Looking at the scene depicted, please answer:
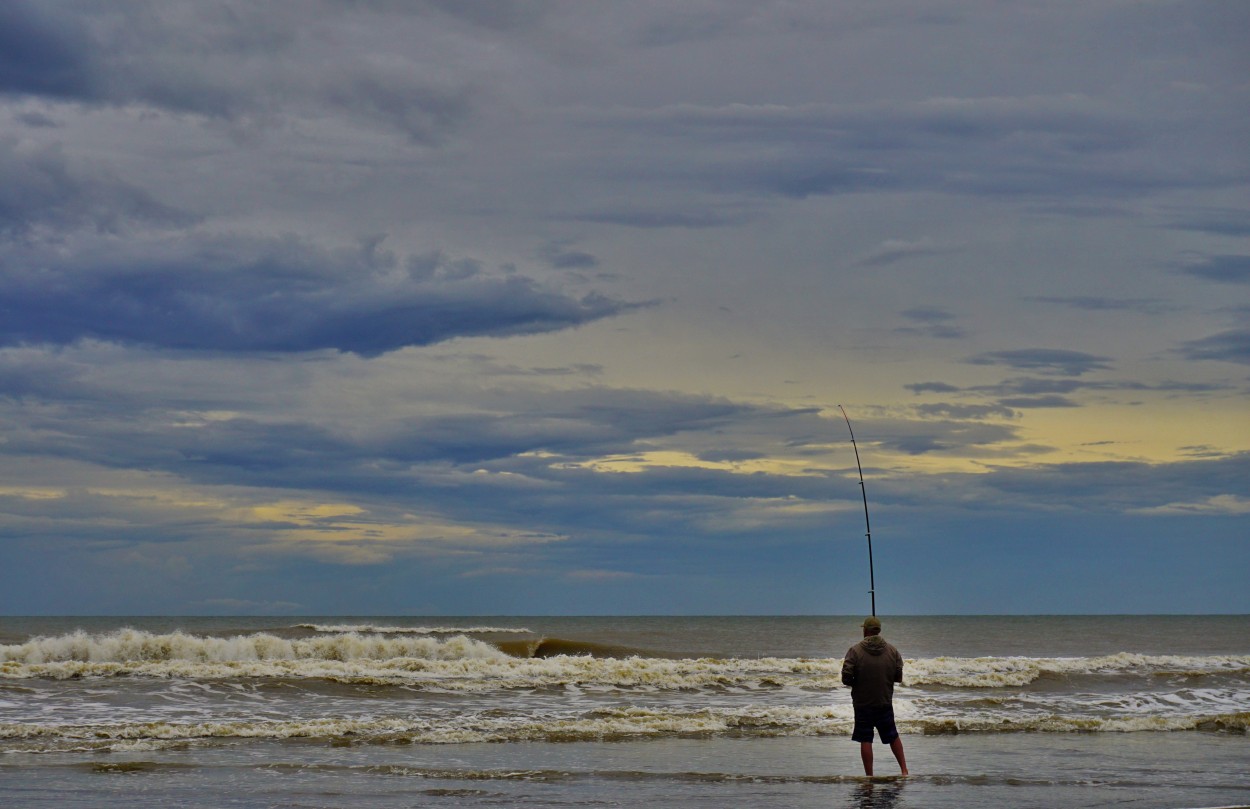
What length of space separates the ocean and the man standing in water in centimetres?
45

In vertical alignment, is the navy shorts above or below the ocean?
above

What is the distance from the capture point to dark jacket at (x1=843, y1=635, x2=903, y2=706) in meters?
11.6

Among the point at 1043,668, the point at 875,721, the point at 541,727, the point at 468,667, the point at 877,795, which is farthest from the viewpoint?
the point at 1043,668

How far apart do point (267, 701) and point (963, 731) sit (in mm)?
12279

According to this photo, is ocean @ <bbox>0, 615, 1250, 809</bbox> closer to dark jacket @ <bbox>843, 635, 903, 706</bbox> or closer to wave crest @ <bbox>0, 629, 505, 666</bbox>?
wave crest @ <bbox>0, 629, 505, 666</bbox>

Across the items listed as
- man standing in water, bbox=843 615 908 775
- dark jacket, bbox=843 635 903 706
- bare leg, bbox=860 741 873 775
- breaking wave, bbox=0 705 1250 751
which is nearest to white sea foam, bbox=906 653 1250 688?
breaking wave, bbox=0 705 1250 751

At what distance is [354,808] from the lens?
400 inches

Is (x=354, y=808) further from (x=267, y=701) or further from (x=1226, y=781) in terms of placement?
(x=267, y=701)

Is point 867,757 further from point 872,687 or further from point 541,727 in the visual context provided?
point 541,727

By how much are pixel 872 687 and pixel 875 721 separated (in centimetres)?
36

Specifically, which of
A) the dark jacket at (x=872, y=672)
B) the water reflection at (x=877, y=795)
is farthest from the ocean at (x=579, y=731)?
the dark jacket at (x=872, y=672)

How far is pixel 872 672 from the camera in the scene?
38.3ft

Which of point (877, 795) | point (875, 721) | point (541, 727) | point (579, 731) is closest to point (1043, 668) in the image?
point (579, 731)

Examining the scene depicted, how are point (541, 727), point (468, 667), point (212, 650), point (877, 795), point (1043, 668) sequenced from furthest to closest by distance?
point (212, 650) → point (1043, 668) → point (468, 667) → point (541, 727) → point (877, 795)
